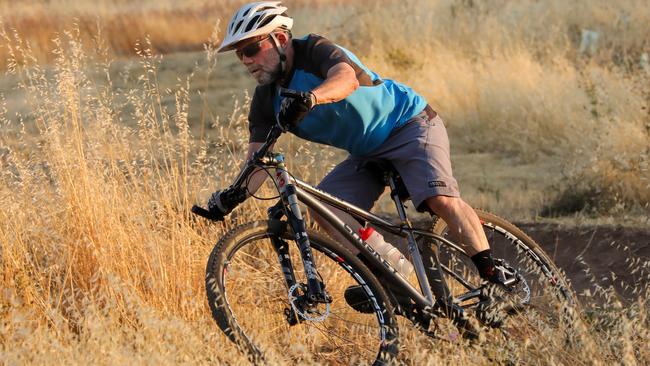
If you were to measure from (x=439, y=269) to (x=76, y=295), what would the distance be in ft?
5.64

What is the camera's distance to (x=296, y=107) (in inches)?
183

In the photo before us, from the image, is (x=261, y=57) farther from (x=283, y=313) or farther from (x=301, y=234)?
(x=283, y=313)

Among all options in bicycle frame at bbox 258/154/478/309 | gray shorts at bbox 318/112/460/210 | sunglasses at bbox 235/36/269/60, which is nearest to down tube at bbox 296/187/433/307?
bicycle frame at bbox 258/154/478/309

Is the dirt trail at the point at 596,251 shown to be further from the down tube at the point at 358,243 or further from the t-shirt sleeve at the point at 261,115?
the t-shirt sleeve at the point at 261,115

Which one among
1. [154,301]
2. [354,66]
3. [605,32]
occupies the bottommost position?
[605,32]

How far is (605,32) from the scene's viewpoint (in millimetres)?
16531

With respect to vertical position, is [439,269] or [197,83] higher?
[439,269]

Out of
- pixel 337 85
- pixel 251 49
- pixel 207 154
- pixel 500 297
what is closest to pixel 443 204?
pixel 500 297

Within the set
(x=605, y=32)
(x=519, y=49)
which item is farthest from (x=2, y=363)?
(x=605, y=32)

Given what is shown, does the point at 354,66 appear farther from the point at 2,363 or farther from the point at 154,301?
the point at 2,363

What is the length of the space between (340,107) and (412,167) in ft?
1.42

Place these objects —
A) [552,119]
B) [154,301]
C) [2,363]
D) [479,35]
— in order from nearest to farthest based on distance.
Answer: [2,363] → [154,301] → [552,119] → [479,35]

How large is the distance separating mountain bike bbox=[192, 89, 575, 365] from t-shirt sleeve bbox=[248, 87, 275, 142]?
10.0 inches

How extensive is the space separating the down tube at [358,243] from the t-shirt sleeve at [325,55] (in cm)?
52
